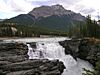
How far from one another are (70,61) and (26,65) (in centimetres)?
2620

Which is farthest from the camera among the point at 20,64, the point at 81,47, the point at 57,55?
the point at 81,47

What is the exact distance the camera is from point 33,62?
58.1 m

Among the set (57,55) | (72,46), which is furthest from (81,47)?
(57,55)

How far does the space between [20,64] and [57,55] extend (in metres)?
24.2

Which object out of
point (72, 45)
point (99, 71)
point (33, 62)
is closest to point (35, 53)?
point (33, 62)

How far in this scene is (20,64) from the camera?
183 feet

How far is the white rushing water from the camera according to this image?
69.8m

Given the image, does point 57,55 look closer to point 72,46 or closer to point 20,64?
point 72,46

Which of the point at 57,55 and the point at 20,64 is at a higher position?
the point at 20,64

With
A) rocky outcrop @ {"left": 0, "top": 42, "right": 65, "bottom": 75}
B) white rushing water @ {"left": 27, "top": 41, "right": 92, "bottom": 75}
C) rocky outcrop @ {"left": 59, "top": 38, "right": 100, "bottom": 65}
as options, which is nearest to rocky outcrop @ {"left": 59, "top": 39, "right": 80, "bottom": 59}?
rocky outcrop @ {"left": 59, "top": 38, "right": 100, "bottom": 65}

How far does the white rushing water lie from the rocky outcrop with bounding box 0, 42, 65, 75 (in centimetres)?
395

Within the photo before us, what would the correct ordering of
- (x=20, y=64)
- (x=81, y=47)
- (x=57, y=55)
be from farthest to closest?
1. (x=81, y=47)
2. (x=57, y=55)
3. (x=20, y=64)

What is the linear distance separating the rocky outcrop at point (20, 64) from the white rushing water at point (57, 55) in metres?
3.95

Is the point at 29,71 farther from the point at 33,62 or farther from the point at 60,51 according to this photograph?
the point at 60,51
